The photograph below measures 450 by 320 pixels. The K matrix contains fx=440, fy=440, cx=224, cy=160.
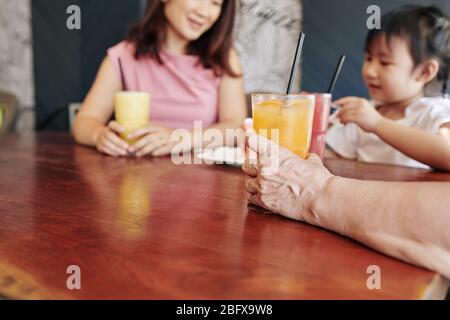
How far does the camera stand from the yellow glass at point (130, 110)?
158 centimetres

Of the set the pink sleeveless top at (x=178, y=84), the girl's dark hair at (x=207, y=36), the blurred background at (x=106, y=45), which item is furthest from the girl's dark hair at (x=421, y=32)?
the blurred background at (x=106, y=45)

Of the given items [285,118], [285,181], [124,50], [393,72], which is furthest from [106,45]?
[285,181]

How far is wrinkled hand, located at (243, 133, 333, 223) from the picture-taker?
2.64 ft

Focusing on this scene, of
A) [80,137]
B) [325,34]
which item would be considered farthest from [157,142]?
[325,34]

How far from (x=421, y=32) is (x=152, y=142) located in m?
1.20

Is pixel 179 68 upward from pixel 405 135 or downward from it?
upward

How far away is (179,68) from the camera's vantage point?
7.27ft

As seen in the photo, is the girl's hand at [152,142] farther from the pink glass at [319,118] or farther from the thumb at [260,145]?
the thumb at [260,145]

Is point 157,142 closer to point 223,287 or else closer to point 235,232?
point 235,232

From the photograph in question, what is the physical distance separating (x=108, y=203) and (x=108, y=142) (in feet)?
2.26

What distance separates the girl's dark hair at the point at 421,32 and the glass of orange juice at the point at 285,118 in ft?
3.54

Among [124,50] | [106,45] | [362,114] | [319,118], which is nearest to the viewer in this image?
[319,118]

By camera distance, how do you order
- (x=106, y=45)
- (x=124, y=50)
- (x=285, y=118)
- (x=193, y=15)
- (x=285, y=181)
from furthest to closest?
(x=106, y=45), (x=124, y=50), (x=193, y=15), (x=285, y=118), (x=285, y=181)

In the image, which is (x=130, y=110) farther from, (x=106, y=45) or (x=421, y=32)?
(x=106, y=45)
